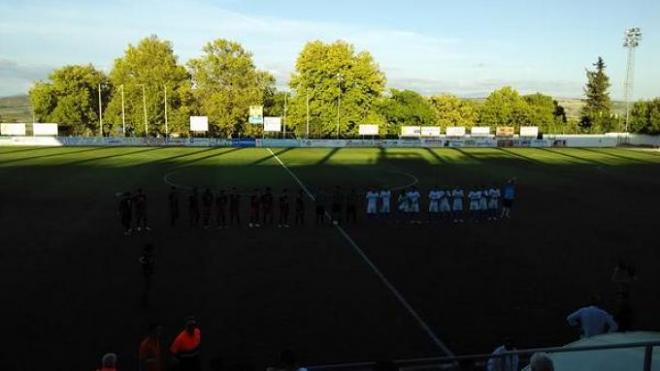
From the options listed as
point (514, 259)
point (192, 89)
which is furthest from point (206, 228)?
point (192, 89)

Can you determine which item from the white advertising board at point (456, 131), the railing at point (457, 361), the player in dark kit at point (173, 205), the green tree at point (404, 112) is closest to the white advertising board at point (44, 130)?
the green tree at point (404, 112)

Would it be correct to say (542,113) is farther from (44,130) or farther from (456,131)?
(44,130)

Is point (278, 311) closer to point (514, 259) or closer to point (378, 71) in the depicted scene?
point (514, 259)

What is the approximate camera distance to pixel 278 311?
523 inches

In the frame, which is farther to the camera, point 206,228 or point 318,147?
point 318,147

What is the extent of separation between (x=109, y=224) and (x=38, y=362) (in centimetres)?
1340

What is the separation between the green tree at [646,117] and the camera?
89688mm

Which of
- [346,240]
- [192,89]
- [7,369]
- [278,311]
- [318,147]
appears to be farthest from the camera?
[192,89]

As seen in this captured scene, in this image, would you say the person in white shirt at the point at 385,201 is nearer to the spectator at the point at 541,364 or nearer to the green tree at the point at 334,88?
the spectator at the point at 541,364

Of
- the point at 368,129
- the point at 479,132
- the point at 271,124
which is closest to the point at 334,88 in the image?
the point at 368,129

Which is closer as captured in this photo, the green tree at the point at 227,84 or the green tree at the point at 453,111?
the green tree at the point at 227,84

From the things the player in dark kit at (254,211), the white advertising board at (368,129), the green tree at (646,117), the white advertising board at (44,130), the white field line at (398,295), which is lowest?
the white field line at (398,295)

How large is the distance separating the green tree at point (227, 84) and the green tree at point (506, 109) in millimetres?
57353

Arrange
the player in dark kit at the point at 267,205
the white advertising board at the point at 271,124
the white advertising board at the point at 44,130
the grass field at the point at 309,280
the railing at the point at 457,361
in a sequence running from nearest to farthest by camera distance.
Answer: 1. the railing at the point at 457,361
2. the grass field at the point at 309,280
3. the player in dark kit at the point at 267,205
4. the white advertising board at the point at 44,130
5. the white advertising board at the point at 271,124
